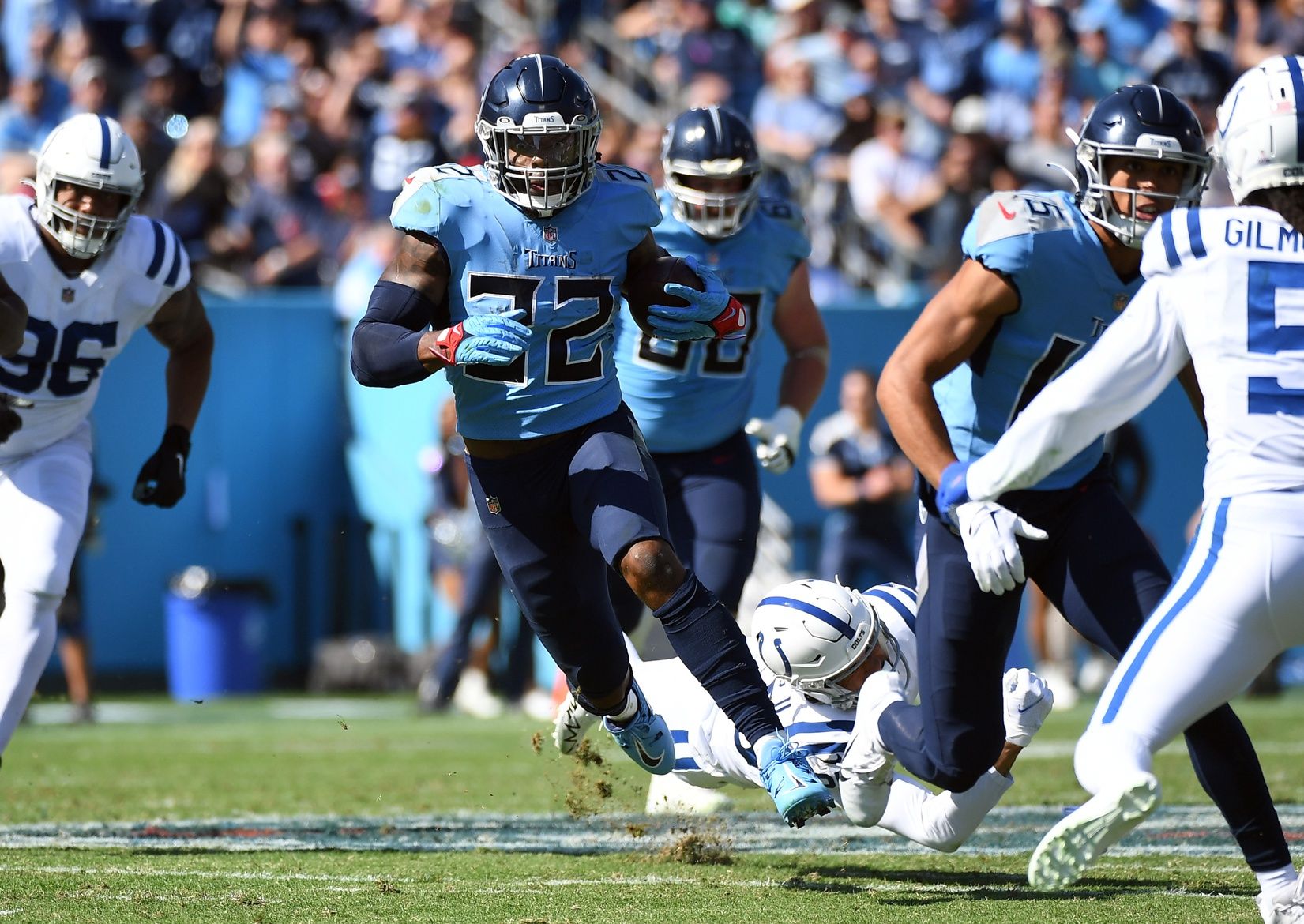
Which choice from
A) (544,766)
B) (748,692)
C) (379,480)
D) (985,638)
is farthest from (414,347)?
(379,480)

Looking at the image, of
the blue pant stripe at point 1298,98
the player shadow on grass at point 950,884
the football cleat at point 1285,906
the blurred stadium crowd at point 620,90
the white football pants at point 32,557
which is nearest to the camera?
the blue pant stripe at point 1298,98

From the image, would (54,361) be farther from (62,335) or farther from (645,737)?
(645,737)

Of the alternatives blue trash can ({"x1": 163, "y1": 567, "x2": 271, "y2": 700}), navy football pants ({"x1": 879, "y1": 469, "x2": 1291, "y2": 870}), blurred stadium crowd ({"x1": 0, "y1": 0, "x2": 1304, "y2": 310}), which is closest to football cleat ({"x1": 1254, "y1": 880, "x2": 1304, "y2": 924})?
navy football pants ({"x1": 879, "y1": 469, "x2": 1291, "y2": 870})

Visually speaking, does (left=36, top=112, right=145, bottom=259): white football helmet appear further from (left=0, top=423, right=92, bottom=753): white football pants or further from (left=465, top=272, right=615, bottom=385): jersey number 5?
(left=465, top=272, right=615, bottom=385): jersey number 5

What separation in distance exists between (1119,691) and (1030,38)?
32.9ft

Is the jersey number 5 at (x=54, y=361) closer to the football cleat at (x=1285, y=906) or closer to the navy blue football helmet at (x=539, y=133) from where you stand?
the navy blue football helmet at (x=539, y=133)

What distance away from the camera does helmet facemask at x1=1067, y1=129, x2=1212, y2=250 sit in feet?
13.4

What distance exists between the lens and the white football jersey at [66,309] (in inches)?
207

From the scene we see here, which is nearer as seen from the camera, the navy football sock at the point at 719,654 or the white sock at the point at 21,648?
the navy football sock at the point at 719,654

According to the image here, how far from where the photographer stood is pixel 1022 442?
3.45 m

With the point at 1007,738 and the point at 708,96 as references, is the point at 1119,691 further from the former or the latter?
the point at 708,96

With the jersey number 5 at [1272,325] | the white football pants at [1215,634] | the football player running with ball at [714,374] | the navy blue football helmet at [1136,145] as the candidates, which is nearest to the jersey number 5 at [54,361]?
the football player running with ball at [714,374]

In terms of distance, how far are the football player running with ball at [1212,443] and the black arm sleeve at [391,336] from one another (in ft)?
4.95

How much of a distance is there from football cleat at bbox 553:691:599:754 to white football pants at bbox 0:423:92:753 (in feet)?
4.77
